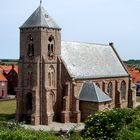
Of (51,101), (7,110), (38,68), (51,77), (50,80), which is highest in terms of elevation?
(38,68)

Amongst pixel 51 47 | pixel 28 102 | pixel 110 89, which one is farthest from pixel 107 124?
pixel 110 89

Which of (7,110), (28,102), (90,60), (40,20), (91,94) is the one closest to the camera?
(40,20)

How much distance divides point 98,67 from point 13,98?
28116 mm

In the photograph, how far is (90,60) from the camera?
6153 centimetres

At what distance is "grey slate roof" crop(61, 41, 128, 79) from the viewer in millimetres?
57031

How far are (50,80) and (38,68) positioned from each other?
2.85m

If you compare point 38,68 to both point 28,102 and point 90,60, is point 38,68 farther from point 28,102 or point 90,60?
point 90,60

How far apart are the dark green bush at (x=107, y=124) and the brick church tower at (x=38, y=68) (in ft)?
55.6

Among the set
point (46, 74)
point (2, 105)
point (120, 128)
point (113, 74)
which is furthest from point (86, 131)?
point (2, 105)

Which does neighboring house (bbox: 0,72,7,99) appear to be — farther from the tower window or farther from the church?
the tower window

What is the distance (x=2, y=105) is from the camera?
71250mm

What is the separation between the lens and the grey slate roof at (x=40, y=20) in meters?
53.2

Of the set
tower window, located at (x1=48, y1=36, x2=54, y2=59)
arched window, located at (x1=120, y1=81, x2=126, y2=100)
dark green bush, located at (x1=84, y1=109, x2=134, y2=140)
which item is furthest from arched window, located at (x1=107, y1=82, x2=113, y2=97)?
dark green bush, located at (x1=84, y1=109, x2=134, y2=140)

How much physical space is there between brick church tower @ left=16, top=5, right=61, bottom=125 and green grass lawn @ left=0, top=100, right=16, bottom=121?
144 inches
